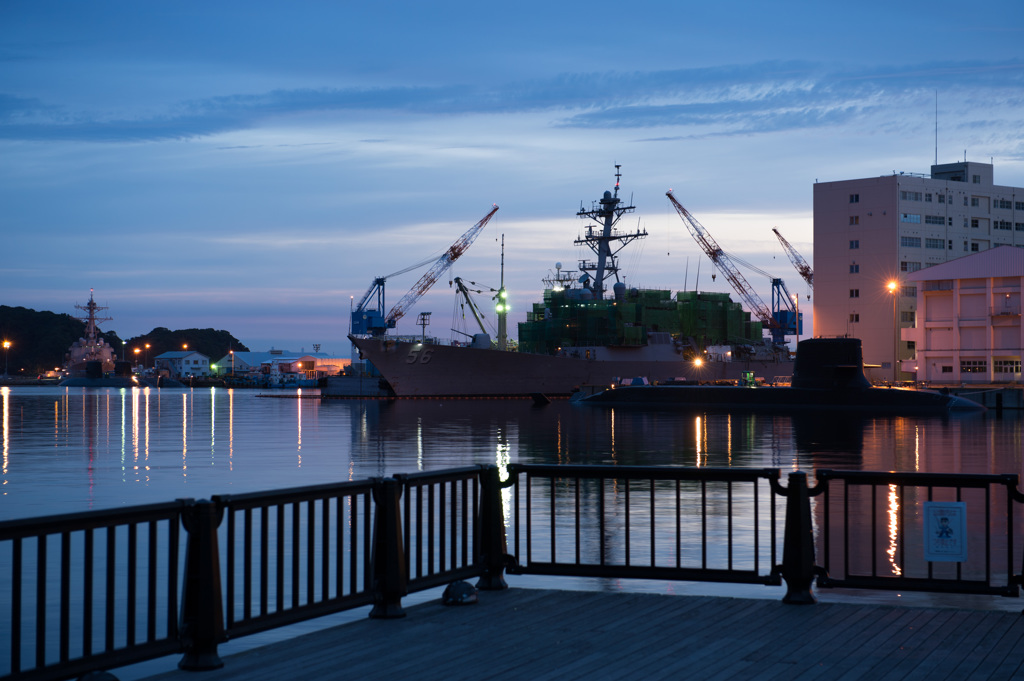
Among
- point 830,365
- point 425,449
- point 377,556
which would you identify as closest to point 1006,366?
point 830,365

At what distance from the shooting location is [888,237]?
4355 inches

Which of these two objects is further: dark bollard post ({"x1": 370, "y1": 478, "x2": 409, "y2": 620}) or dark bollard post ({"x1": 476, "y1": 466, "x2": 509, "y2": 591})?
dark bollard post ({"x1": 476, "y1": 466, "x2": 509, "y2": 591})

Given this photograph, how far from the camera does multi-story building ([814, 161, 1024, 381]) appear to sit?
363 feet

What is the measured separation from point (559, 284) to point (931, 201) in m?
40.5

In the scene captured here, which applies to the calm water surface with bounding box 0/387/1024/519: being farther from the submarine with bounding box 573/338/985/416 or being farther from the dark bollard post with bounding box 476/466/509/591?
the dark bollard post with bounding box 476/466/509/591

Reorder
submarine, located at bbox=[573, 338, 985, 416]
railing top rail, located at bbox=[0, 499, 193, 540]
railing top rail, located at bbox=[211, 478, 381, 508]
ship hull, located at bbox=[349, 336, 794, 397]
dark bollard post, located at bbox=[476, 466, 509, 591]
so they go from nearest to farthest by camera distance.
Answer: railing top rail, located at bbox=[0, 499, 193, 540] → railing top rail, located at bbox=[211, 478, 381, 508] → dark bollard post, located at bbox=[476, 466, 509, 591] → submarine, located at bbox=[573, 338, 985, 416] → ship hull, located at bbox=[349, 336, 794, 397]

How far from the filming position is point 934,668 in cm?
716

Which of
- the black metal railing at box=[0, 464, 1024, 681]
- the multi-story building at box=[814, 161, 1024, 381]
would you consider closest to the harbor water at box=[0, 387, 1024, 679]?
the black metal railing at box=[0, 464, 1024, 681]

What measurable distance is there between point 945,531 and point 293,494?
561 cm

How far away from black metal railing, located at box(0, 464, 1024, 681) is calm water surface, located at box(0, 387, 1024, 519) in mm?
7934

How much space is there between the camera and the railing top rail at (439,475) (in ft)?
30.6

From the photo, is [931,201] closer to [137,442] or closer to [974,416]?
[974,416]

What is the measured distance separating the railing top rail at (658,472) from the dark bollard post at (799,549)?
22 cm

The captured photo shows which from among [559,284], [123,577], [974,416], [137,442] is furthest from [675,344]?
[123,577]
